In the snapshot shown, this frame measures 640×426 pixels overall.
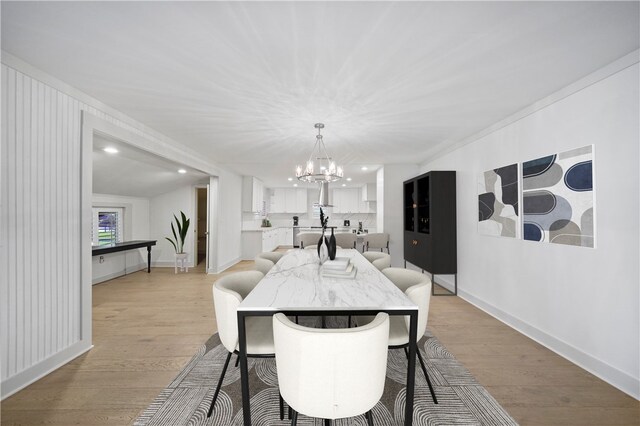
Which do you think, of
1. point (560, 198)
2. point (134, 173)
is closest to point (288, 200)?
point (134, 173)

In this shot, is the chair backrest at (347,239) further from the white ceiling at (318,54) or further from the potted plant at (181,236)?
the potted plant at (181,236)

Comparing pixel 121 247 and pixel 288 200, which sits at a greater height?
pixel 288 200

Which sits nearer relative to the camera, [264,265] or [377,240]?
[264,265]

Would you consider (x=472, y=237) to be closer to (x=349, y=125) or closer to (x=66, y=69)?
(x=349, y=125)

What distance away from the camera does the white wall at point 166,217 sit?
610 centimetres

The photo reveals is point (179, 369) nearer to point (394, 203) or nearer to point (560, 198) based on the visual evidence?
point (560, 198)

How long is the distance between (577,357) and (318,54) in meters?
3.29

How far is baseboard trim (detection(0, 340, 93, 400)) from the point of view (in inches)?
72.3

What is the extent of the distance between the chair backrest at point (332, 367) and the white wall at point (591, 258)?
6.94 feet

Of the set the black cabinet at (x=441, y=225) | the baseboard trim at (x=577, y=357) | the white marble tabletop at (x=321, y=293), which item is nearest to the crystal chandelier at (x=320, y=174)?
the white marble tabletop at (x=321, y=293)

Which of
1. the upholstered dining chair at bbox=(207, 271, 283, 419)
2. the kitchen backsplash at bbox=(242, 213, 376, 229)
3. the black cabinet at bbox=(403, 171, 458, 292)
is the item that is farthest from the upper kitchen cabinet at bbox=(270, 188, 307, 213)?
the upholstered dining chair at bbox=(207, 271, 283, 419)

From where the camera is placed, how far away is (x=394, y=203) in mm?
5660

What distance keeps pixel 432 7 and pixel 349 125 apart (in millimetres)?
1795

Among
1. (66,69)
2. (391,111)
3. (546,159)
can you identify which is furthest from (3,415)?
(546,159)
